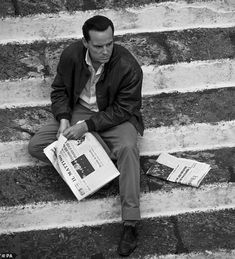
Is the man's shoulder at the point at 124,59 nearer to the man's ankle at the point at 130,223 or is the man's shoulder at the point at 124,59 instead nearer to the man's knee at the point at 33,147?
the man's knee at the point at 33,147

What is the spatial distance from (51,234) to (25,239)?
0.61ft

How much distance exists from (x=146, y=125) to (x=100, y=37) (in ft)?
3.35

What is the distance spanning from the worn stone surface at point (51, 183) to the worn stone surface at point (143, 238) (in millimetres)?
270

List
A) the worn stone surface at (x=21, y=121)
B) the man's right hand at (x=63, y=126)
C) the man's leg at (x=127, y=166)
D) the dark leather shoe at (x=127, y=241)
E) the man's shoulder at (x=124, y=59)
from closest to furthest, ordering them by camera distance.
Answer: the dark leather shoe at (x=127, y=241) → the man's leg at (x=127, y=166) → the man's shoulder at (x=124, y=59) → the man's right hand at (x=63, y=126) → the worn stone surface at (x=21, y=121)

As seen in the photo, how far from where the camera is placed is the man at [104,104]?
394cm

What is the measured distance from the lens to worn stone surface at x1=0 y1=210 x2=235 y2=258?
12.6 feet

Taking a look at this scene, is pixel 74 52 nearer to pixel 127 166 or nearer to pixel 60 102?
pixel 60 102

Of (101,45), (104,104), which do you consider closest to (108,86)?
(104,104)

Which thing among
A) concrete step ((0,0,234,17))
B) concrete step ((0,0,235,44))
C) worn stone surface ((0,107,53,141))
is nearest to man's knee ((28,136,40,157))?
worn stone surface ((0,107,53,141))

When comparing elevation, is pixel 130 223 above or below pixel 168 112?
below

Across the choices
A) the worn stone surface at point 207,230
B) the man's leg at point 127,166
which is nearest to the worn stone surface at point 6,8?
the man's leg at point 127,166

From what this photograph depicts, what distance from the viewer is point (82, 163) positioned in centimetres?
407

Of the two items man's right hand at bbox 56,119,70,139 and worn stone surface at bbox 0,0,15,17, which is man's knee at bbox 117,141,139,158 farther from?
worn stone surface at bbox 0,0,15,17

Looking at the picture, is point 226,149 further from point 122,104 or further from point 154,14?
point 154,14
